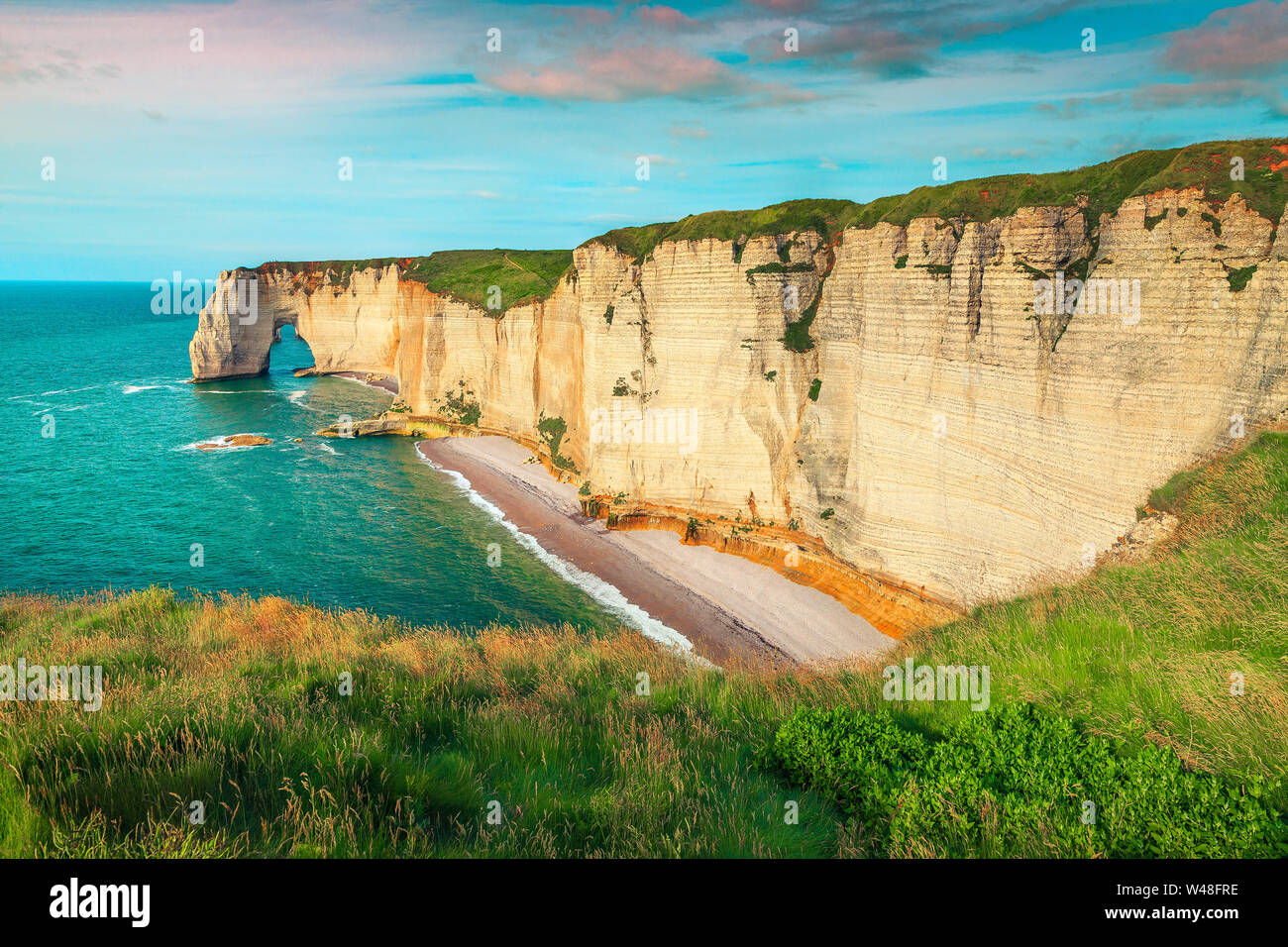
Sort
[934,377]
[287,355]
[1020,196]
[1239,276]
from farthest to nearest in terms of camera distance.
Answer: [287,355]
[934,377]
[1020,196]
[1239,276]

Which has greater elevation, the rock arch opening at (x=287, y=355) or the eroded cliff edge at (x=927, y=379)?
the rock arch opening at (x=287, y=355)

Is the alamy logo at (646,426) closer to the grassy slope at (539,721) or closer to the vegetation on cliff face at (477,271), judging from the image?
the vegetation on cliff face at (477,271)

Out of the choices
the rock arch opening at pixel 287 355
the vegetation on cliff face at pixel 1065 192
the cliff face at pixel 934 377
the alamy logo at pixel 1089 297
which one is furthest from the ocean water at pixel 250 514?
the vegetation on cliff face at pixel 1065 192

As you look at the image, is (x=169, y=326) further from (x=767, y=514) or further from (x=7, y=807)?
(x=7, y=807)

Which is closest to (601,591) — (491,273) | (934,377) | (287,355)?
(934,377)

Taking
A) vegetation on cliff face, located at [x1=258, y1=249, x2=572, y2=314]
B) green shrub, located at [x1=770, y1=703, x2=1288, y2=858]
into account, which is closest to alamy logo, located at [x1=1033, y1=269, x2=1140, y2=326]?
green shrub, located at [x1=770, y1=703, x2=1288, y2=858]

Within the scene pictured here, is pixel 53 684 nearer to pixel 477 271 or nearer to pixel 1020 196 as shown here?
pixel 1020 196

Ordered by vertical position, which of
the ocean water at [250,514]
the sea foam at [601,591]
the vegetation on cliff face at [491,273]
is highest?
the vegetation on cliff face at [491,273]
